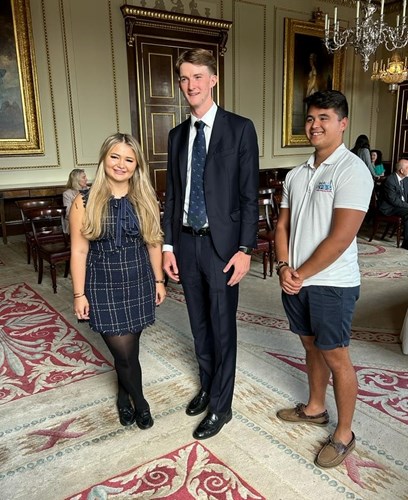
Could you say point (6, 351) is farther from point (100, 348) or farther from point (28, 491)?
point (28, 491)

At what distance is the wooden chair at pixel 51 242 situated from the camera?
4551 mm

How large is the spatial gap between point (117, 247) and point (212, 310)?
0.54 m

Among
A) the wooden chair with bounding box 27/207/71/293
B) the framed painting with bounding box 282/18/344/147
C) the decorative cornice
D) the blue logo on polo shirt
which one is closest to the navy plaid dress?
the blue logo on polo shirt

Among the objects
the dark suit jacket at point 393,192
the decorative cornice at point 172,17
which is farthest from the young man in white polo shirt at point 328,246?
the decorative cornice at point 172,17

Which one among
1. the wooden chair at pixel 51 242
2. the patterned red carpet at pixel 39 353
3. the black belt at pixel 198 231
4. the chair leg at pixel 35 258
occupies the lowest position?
the patterned red carpet at pixel 39 353

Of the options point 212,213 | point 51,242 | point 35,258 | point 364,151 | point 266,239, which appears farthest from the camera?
point 364,151

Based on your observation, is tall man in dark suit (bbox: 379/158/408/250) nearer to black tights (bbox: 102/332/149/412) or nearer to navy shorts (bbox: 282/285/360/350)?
navy shorts (bbox: 282/285/360/350)

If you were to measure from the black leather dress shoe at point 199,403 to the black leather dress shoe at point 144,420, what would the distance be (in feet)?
0.71

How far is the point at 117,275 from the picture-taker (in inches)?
82.3

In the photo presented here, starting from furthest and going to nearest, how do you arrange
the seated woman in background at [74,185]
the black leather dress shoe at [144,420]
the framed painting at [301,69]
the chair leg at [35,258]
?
1. the framed painting at [301,69]
2. the seated woman in background at [74,185]
3. the chair leg at [35,258]
4. the black leather dress shoe at [144,420]

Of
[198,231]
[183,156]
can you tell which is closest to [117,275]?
[198,231]

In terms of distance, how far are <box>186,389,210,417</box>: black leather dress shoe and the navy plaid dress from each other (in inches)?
23.2

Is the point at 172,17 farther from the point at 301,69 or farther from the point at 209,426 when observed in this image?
the point at 209,426

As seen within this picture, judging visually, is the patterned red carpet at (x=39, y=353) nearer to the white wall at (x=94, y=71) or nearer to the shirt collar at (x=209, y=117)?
the shirt collar at (x=209, y=117)
